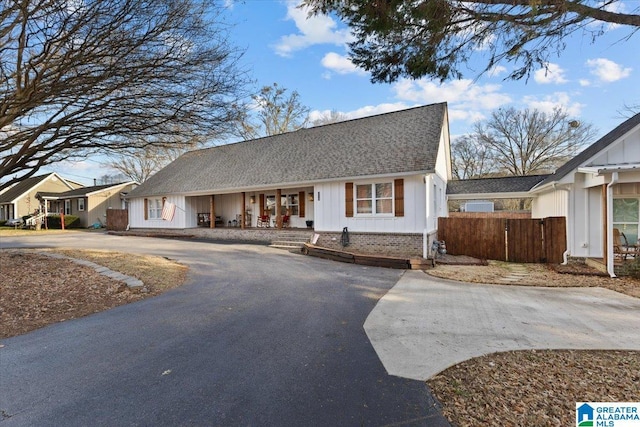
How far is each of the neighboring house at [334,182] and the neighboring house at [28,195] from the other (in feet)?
66.0

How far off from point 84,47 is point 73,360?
5.17 metres

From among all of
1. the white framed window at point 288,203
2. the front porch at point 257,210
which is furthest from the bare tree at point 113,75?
the white framed window at point 288,203

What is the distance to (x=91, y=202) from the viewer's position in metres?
28.5

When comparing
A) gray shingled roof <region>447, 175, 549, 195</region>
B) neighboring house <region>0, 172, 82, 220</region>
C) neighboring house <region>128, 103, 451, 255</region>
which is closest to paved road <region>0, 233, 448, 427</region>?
neighboring house <region>128, 103, 451, 255</region>

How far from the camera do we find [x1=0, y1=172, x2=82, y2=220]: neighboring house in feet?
107

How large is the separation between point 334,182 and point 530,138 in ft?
90.0

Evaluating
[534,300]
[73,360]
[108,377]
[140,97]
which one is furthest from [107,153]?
[534,300]

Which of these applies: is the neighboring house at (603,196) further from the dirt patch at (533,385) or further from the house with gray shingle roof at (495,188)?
the house with gray shingle roof at (495,188)

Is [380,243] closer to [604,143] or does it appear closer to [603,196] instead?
[603,196]

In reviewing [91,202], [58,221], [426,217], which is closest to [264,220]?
[426,217]

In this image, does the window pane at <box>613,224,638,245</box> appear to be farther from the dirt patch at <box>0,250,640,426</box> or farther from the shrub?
the shrub

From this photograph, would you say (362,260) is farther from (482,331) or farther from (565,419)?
(565,419)

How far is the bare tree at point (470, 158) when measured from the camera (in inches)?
1388

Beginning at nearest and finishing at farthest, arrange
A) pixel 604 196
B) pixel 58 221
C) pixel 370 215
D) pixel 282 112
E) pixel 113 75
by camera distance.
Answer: pixel 113 75 → pixel 604 196 → pixel 370 215 → pixel 58 221 → pixel 282 112
